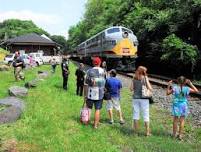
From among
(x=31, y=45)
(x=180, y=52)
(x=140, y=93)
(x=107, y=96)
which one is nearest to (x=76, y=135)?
(x=140, y=93)

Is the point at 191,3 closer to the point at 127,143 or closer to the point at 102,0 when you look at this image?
the point at 127,143

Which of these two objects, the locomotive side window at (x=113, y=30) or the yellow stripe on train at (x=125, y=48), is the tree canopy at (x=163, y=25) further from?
the locomotive side window at (x=113, y=30)

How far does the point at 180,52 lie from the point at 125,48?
480 cm

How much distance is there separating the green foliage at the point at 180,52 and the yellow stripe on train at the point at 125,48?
3.05 m

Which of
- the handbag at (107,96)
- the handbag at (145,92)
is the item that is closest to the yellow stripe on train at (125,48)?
the handbag at (107,96)

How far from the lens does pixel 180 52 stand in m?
35.7

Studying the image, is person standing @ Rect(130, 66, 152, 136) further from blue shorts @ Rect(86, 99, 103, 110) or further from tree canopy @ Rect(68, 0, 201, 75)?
tree canopy @ Rect(68, 0, 201, 75)

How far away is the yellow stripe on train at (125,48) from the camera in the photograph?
3838 cm

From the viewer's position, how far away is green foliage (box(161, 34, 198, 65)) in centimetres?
3541

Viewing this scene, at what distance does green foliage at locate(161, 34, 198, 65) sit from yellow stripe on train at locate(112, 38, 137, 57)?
305cm

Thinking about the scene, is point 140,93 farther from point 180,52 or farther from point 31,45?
point 31,45

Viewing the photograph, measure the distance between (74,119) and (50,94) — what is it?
680 cm

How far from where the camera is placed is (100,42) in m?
42.5

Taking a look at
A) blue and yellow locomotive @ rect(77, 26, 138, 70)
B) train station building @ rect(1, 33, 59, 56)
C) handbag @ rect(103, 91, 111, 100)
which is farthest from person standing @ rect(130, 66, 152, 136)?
train station building @ rect(1, 33, 59, 56)
